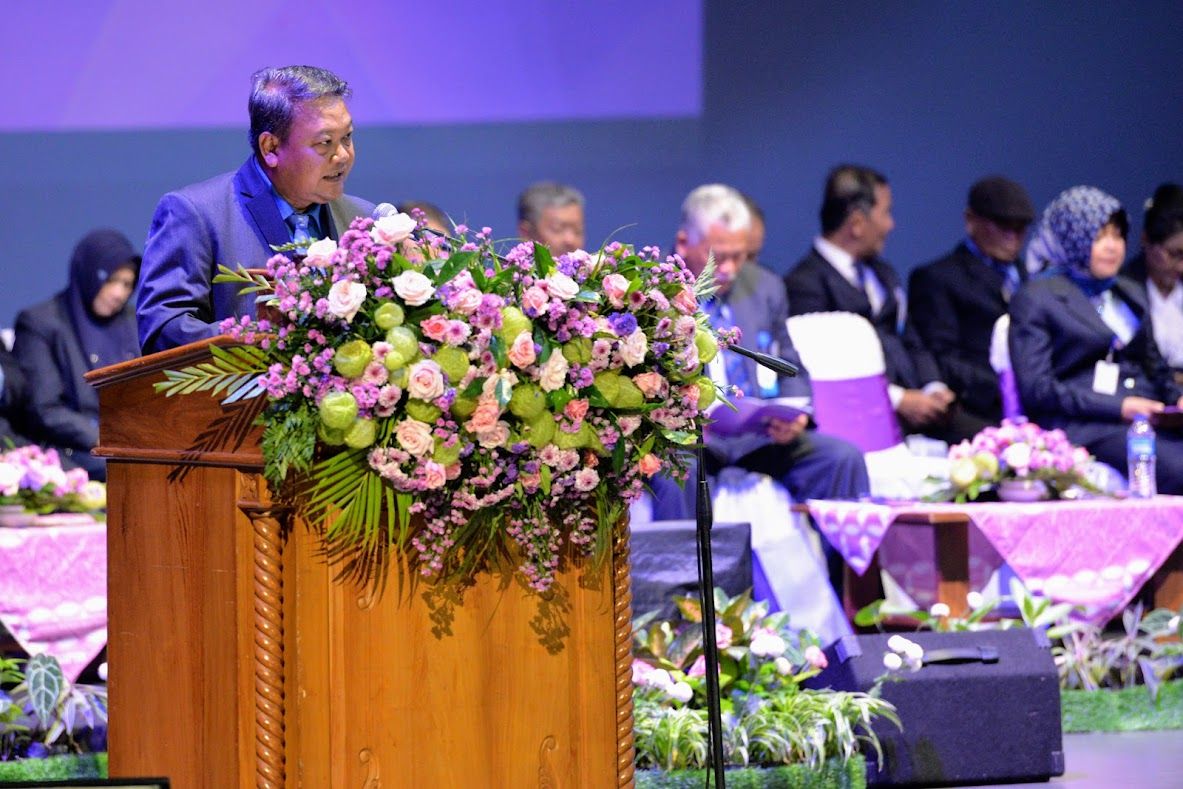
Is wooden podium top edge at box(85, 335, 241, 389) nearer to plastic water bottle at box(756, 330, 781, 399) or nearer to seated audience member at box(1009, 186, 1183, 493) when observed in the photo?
plastic water bottle at box(756, 330, 781, 399)

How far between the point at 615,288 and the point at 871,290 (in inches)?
173

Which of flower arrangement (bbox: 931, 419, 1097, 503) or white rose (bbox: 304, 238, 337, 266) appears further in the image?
flower arrangement (bbox: 931, 419, 1097, 503)

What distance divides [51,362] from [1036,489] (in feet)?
10.5

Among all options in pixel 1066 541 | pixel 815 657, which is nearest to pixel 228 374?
pixel 815 657

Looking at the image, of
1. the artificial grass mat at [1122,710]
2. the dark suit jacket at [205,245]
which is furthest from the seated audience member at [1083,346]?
the dark suit jacket at [205,245]

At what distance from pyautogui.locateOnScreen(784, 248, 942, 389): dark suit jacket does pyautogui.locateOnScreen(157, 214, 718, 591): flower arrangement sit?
3.95 metres

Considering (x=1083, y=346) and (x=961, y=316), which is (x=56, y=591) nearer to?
(x=1083, y=346)

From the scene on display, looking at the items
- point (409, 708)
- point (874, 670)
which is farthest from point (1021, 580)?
point (409, 708)

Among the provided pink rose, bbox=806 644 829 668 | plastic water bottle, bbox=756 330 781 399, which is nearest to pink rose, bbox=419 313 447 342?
pink rose, bbox=806 644 829 668

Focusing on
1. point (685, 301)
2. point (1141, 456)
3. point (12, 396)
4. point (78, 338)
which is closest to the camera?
point (685, 301)

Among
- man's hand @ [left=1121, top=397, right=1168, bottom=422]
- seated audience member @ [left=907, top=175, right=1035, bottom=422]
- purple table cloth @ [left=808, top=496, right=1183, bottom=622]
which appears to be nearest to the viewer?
purple table cloth @ [left=808, top=496, right=1183, bottom=622]

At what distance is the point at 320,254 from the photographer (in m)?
2.18

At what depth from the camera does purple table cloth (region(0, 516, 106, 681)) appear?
419 cm

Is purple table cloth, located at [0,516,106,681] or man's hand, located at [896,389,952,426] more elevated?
man's hand, located at [896,389,952,426]
